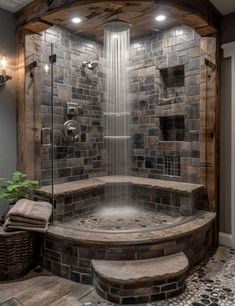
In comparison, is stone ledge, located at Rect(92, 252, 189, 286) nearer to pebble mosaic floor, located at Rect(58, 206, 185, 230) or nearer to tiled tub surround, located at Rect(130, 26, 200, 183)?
pebble mosaic floor, located at Rect(58, 206, 185, 230)

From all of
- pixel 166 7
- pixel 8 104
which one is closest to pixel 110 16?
pixel 166 7

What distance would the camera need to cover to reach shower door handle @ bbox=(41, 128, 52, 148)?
2.92 metres

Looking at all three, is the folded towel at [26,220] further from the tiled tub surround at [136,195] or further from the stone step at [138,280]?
the stone step at [138,280]

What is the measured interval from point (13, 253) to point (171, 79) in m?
2.71

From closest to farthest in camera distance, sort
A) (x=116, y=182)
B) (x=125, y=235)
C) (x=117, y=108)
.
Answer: (x=125, y=235), (x=116, y=182), (x=117, y=108)

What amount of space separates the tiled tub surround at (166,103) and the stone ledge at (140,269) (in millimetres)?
1254

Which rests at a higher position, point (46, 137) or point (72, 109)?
point (72, 109)

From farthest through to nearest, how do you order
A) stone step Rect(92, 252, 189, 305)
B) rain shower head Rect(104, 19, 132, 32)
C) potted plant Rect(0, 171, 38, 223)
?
1. rain shower head Rect(104, 19, 132, 32)
2. potted plant Rect(0, 171, 38, 223)
3. stone step Rect(92, 252, 189, 305)

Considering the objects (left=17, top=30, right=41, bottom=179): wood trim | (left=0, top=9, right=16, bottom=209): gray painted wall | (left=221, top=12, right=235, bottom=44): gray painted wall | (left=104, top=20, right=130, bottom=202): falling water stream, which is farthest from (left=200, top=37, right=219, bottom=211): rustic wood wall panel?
(left=0, top=9, right=16, bottom=209): gray painted wall

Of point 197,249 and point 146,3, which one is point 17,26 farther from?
point 197,249

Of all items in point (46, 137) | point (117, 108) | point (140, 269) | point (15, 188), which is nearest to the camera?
point (140, 269)

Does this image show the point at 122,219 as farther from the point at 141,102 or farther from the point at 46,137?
the point at 141,102

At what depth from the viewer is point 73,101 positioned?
135 inches

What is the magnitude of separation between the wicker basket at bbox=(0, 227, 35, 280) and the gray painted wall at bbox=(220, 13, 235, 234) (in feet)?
6.72
